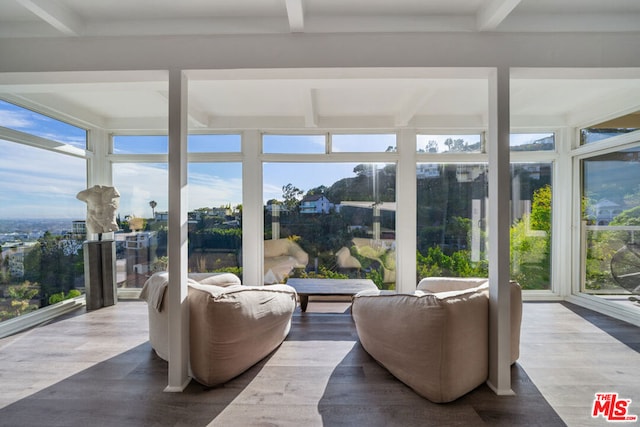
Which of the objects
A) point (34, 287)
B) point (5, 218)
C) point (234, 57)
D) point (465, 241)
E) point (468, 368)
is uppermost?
point (234, 57)

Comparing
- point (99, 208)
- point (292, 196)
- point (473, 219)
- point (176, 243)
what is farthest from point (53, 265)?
point (473, 219)

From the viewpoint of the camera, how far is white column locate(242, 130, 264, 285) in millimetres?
4184

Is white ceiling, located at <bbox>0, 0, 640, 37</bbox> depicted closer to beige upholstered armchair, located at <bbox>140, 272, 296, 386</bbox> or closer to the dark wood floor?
beige upholstered armchair, located at <bbox>140, 272, 296, 386</bbox>

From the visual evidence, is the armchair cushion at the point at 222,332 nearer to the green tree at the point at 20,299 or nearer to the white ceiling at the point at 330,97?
the white ceiling at the point at 330,97

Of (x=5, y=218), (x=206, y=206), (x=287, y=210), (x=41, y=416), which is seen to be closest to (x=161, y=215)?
(x=206, y=206)

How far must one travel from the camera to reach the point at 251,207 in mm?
4207

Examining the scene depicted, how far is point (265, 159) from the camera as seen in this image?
421 centimetres

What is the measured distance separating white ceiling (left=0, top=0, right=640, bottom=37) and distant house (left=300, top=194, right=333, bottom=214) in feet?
8.27

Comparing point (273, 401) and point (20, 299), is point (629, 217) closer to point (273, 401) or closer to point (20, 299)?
point (273, 401)

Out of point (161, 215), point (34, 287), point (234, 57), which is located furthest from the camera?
point (161, 215)

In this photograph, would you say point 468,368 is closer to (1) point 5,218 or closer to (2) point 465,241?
(2) point 465,241

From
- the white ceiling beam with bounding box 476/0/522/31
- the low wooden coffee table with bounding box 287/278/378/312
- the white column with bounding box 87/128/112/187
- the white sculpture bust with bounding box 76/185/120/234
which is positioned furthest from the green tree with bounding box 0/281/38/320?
the white ceiling beam with bounding box 476/0/522/31

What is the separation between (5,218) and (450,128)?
569 cm

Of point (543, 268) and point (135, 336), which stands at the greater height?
point (543, 268)
